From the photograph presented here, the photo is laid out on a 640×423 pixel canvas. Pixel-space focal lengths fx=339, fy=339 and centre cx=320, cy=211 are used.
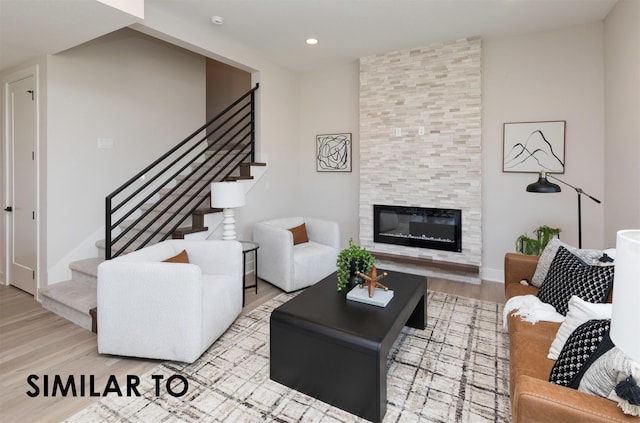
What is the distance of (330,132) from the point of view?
5277 millimetres

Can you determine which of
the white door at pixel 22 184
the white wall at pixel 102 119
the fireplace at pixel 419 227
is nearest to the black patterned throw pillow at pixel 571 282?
the fireplace at pixel 419 227

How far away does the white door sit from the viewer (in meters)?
3.54

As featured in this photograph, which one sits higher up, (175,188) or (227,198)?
(175,188)

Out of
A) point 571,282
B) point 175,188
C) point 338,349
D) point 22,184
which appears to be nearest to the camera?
point 338,349

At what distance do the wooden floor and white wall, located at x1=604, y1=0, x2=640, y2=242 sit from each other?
1.40m

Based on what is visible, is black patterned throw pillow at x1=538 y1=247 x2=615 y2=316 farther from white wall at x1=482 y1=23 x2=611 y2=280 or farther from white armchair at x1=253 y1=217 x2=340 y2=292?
white armchair at x1=253 y1=217 x2=340 y2=292

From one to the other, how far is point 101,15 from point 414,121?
346 cm

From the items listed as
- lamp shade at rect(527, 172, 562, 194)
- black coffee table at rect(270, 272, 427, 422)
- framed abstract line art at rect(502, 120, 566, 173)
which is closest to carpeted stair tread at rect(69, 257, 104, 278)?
black coffee table at rect(270, 272, 427, 422)

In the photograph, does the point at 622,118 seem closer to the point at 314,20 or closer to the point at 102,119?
the point at 314,20

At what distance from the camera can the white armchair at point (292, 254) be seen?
3779 millimetres

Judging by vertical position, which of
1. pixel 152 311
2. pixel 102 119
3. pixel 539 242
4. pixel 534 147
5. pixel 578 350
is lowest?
pixel 152 311

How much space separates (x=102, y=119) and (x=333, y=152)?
3025mm

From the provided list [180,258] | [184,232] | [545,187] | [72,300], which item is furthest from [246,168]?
[545,187]

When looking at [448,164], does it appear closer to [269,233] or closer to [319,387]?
[269,233]
